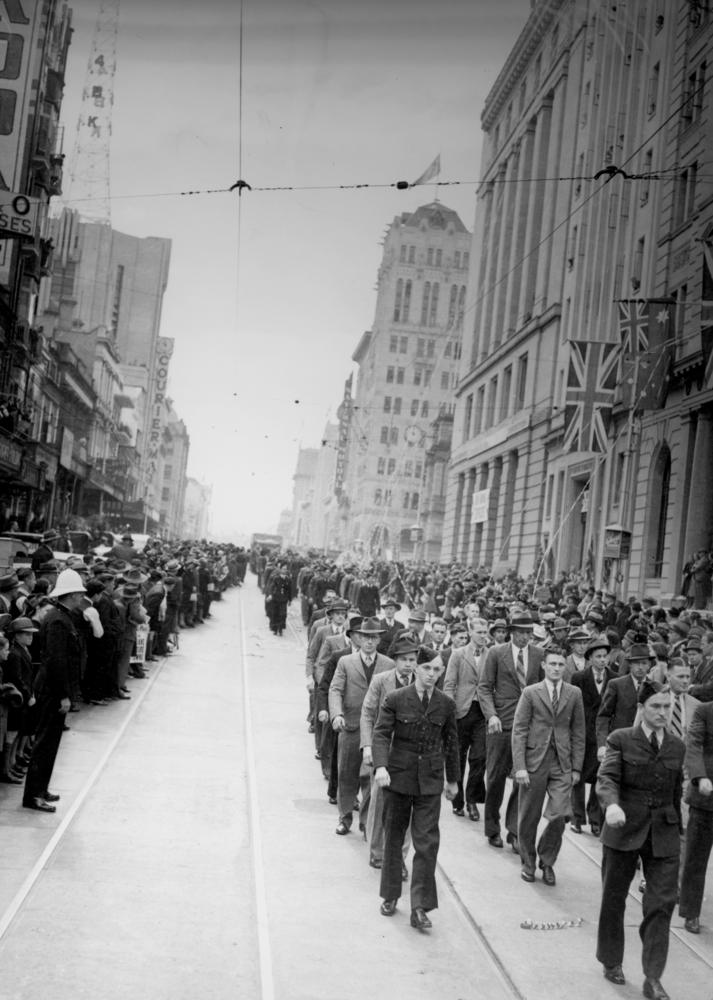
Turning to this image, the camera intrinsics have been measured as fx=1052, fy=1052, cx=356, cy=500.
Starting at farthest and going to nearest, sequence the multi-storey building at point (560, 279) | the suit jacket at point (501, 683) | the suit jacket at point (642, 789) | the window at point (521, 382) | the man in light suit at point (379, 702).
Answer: the window at point (521, 382)
the multi-storey building at point (560, 279)
the suit jacket at point (501, 683)
the man in light suit at point (379, 702)
the suit jacket at point (642, 789)

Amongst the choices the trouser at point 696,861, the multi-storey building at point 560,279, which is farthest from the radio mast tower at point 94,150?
the trouser at point 696,861

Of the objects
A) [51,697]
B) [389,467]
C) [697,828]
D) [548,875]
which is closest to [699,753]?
[697,828]

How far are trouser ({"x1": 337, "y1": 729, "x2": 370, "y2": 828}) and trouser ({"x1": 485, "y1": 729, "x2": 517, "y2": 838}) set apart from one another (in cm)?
119

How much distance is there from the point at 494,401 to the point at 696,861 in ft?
161

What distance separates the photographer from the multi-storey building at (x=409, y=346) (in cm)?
11256

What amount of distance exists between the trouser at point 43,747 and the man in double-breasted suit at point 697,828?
5358mm

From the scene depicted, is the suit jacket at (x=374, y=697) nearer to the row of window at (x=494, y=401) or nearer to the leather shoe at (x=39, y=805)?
the leather shoe at (x=39, y=805)

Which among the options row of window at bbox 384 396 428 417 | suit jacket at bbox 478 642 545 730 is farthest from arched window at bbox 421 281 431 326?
suit jacket at bbox 478 642 545 730

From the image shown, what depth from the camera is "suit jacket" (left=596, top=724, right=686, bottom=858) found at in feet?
22.4

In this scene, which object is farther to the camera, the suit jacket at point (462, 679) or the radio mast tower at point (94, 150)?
the radio mast tower at point (94, 150)

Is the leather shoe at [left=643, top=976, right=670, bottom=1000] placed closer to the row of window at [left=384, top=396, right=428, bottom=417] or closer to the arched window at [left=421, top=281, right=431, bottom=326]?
the row of window at [left=384, top=396, right=428, bottom=417]

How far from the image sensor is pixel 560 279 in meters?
45.2

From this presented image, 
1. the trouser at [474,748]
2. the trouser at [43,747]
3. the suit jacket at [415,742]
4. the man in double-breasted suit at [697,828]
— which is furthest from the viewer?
the trouser at [474,748]

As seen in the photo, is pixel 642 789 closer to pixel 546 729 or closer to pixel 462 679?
pixel 546 729
